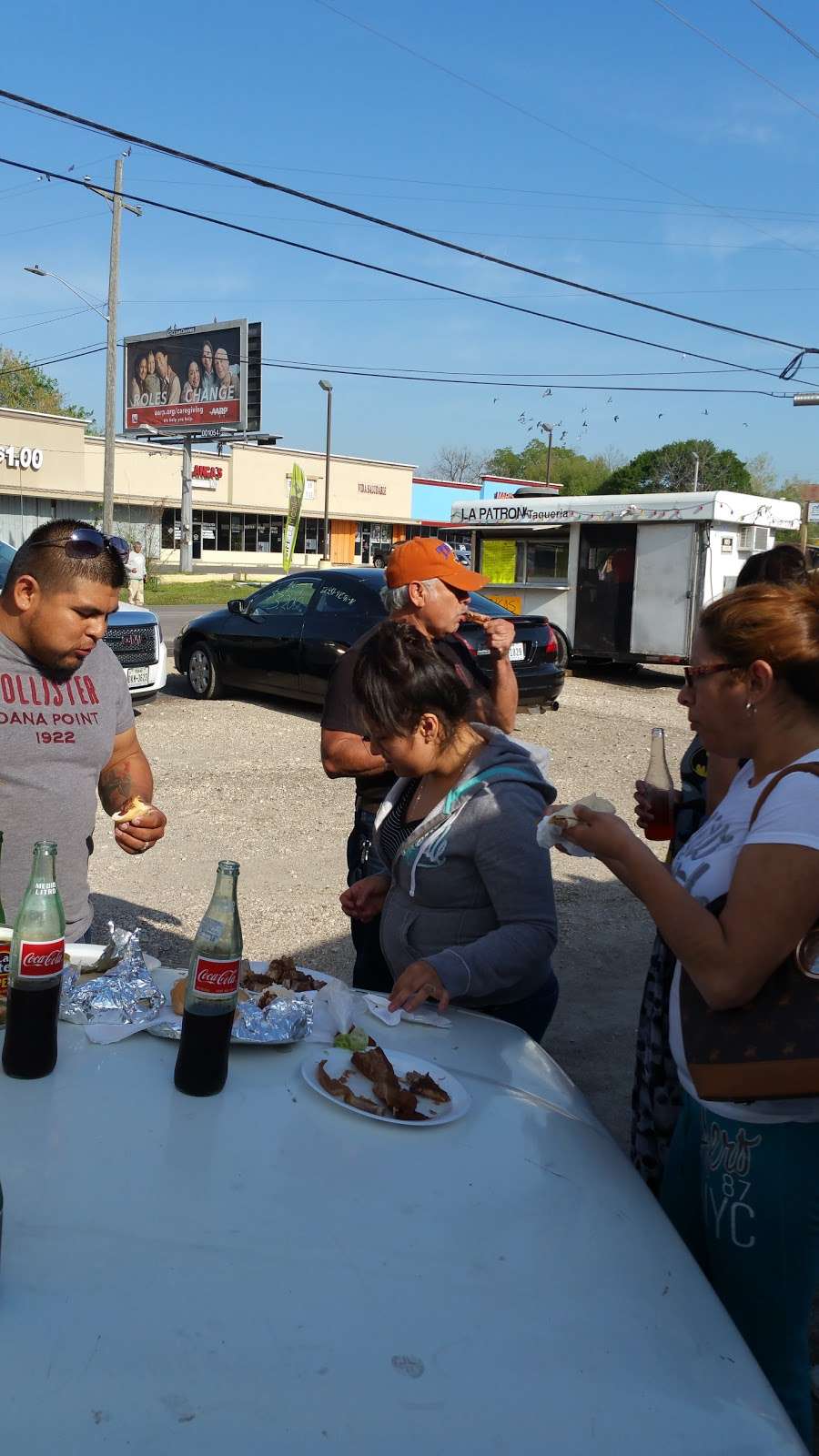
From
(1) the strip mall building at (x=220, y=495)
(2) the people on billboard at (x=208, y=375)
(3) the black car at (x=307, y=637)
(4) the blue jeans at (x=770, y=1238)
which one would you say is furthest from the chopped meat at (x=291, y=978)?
(2) the people on billboard at (x=208, y=375)

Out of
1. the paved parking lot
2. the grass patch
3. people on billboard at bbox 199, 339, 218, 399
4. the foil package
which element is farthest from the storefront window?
the foil package

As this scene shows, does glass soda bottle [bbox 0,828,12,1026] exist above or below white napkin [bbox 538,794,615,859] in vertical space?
below

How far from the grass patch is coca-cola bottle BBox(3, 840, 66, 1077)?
79.3ft

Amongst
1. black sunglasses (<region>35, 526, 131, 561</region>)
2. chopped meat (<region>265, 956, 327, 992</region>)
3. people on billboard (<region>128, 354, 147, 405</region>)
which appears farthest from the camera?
people on billboard (<region>128, 354, 147, 405</region>)

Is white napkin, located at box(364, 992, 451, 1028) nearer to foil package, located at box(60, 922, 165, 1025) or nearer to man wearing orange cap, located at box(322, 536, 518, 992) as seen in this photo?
foil package, located at box(60, 922, 165, 1025)

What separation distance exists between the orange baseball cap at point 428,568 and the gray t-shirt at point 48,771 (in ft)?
3.49

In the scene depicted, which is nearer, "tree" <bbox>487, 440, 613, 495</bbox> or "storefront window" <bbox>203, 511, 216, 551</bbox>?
"storefront window" <bbox>203, 511, 216, 551</bbox>

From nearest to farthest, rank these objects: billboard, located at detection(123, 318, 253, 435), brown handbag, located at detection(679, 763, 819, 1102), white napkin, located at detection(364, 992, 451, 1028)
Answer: brown handbag, located at detection(679, 763, 819, 1102) → white napkin, located at detection(364, 992, 451, 1028) → billboard, located at detection(123, 318, 253, 435)

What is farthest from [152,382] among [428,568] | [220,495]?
[428,568]

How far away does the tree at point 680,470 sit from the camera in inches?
2817

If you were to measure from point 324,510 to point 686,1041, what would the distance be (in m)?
54.4

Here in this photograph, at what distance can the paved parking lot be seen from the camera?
5.04 m

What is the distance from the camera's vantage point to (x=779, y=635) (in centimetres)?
195

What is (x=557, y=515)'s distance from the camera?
16078 millimetres
